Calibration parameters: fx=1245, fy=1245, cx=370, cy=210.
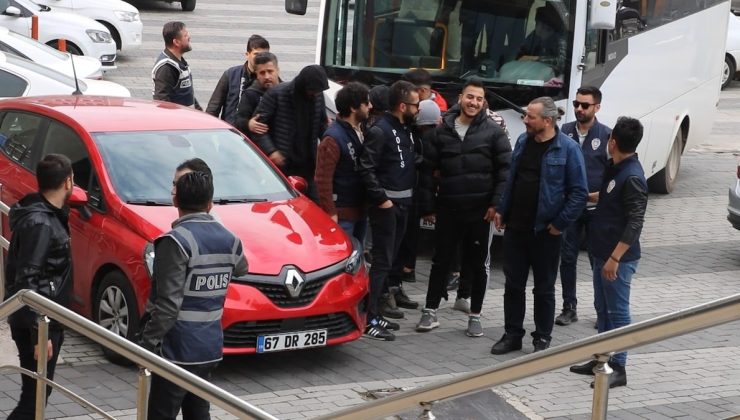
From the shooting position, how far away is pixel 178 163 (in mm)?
8711

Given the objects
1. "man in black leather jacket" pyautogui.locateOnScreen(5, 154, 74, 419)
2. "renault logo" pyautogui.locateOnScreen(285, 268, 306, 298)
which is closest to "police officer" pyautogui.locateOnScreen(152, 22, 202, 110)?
"renault logo" pyautogui.locateOnScreen(285, 268, 306, 298)

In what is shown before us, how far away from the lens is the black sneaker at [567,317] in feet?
31.9

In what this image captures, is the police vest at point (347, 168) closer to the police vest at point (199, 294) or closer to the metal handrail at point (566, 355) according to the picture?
the police vest at point (199, 294)

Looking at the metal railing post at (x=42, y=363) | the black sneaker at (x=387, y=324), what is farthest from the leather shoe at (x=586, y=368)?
the black sneaker at (x=387, y=324)

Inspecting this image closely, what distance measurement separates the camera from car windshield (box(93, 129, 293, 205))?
332 inches

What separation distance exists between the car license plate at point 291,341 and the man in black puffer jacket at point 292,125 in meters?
2.32

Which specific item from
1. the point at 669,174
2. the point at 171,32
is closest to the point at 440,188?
the point at 171,32

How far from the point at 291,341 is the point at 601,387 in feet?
14.4

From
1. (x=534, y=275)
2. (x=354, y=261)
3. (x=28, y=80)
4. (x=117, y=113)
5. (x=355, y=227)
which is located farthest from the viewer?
(x=28, y=80)

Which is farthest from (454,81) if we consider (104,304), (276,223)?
(104,304)

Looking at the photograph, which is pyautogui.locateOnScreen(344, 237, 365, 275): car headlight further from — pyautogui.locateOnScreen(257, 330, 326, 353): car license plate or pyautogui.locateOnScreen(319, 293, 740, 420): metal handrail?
pyautogui.locateOnScreen(319, 293, 740, 420): metal handrail

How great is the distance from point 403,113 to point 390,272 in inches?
60.3

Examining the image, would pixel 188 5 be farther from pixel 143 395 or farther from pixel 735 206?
pixel 143 395

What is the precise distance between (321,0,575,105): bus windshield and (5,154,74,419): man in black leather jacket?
238 inches
